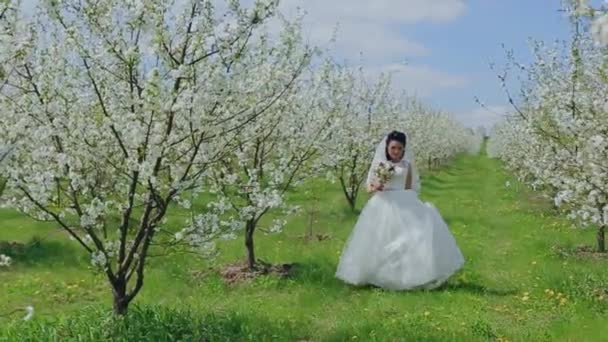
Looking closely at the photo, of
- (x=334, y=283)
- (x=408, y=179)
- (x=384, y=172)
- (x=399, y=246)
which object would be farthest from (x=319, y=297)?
(x=408, y=179)

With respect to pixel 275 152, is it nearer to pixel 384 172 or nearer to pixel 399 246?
pixel 384 172

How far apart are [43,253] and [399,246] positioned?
6632 mm

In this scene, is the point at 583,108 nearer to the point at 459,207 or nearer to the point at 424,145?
the point at 459,207

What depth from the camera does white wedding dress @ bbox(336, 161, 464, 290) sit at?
31.8 feet

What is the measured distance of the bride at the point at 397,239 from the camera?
9711 millimetres

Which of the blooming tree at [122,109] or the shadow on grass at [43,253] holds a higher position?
the blooming tree at [122,109]

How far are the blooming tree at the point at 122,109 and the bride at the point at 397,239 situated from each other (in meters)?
3.44

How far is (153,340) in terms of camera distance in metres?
6.49

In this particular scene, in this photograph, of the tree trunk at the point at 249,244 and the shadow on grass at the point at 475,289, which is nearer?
the shadow on grass at the point at 475,289

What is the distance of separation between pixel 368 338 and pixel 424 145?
28056 mm

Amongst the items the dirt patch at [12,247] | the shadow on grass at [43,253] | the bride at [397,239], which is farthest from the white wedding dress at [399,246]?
the dirt patch at [12,247]

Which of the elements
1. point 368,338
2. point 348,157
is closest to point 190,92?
point 368,338

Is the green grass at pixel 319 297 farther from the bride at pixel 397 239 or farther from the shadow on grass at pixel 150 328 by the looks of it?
the bride at pixel 397 239

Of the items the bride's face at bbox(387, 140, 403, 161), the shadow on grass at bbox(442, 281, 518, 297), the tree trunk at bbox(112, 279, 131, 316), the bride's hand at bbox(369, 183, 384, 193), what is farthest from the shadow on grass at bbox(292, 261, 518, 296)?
the tree trunk at bbox(112, 279, 131, 316)
